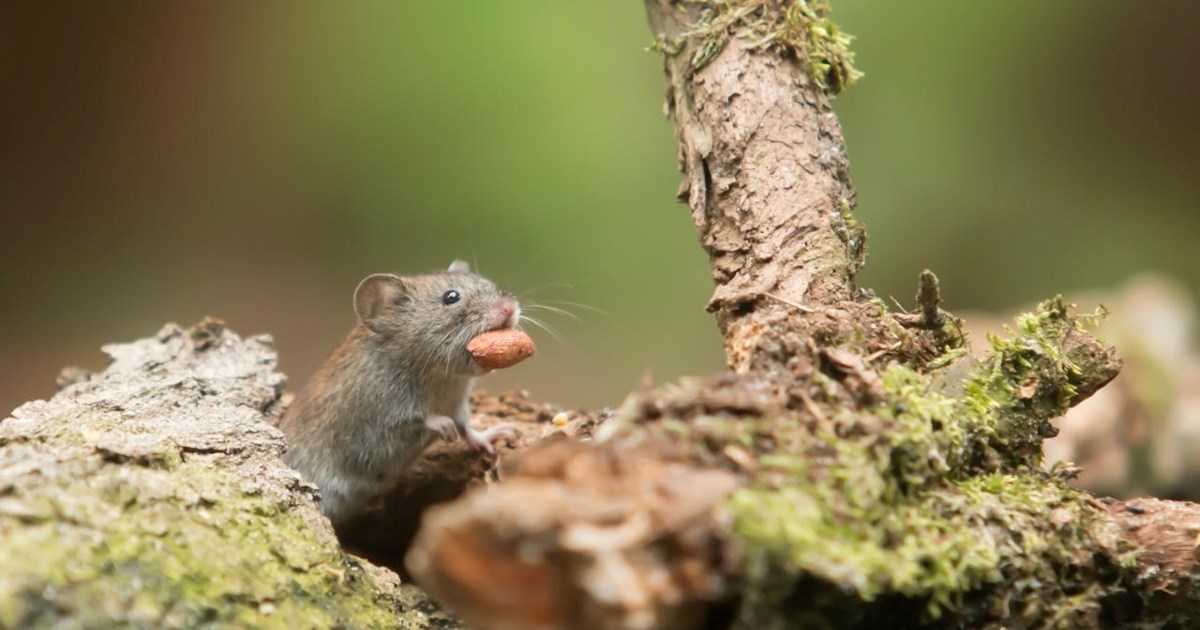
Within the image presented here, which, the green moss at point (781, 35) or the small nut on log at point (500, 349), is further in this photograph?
the small nut on log at point (500, 349)

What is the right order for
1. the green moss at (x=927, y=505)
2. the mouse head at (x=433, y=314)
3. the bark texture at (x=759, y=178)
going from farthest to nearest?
1. the mouse head at (x=433, y=314)
2. the bark texture at (x=759, y=178)
3. the green moss at (x=927, y=505)

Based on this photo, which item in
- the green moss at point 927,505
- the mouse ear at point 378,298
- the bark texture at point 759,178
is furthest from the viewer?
the mouse ear at point 378,298

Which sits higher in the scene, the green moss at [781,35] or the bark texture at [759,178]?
the green moss at [781,35]

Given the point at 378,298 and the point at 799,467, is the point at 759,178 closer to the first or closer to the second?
the point at 799,467

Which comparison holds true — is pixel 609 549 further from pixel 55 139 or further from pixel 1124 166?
pixel 1124 166

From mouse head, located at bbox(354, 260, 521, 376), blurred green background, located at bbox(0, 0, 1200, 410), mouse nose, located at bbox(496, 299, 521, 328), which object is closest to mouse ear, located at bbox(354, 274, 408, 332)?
mouse head, located at bbox(354, 260, 521, 376)

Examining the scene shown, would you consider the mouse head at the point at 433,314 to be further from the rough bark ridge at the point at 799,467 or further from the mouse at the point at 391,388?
the rough bark ridge at the point at 799,467

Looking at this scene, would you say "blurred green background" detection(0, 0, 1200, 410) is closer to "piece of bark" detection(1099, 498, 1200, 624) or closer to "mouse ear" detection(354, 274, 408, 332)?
"mouse ear" detection(354, 274, 408, 332)

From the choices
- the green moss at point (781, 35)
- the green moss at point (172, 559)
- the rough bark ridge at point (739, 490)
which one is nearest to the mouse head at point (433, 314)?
the rough bark ridge at point (739, 490)
